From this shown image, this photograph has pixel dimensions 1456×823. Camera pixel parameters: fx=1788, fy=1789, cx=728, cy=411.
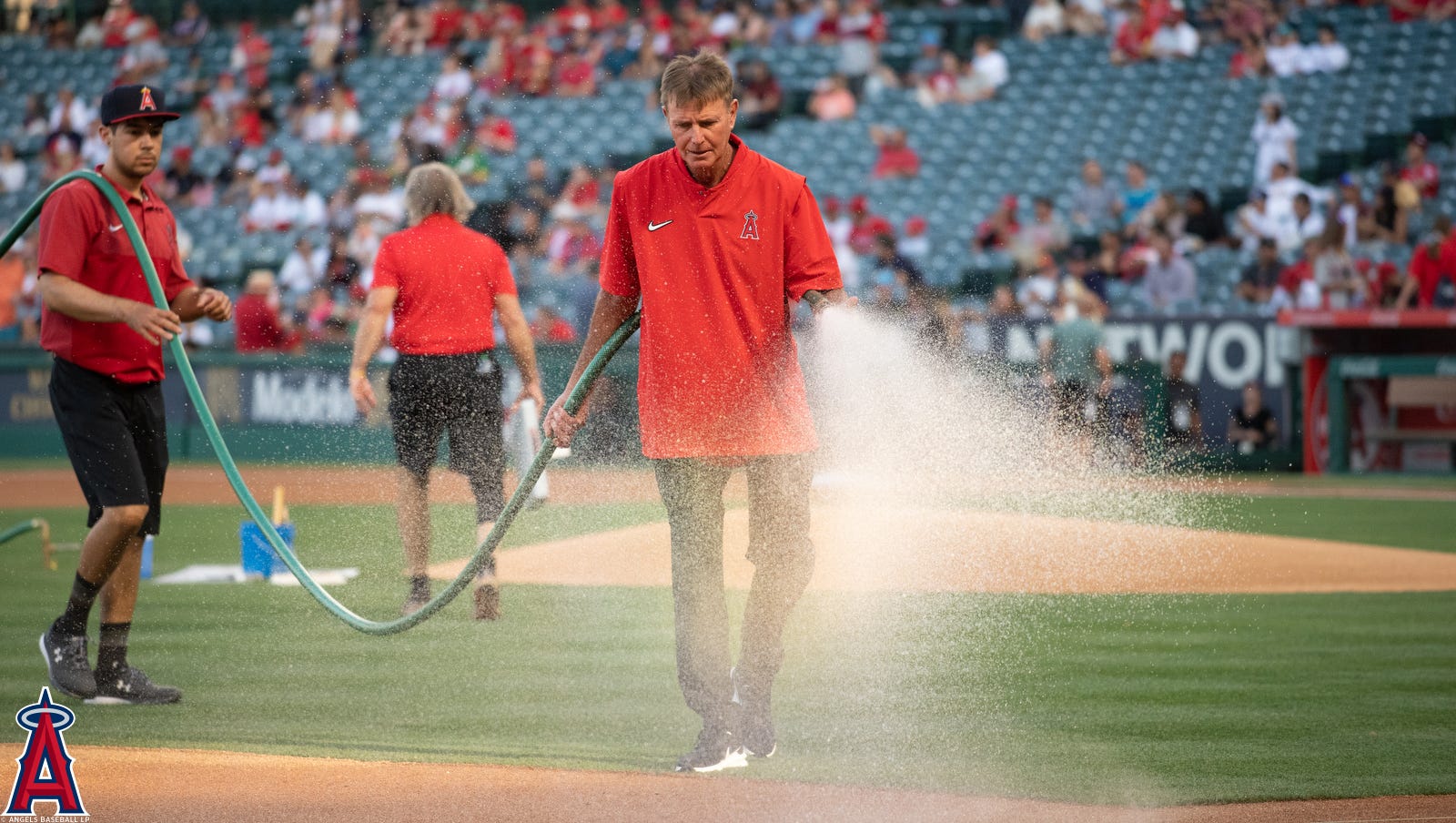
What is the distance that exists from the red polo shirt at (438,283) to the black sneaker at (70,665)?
2.30 meters

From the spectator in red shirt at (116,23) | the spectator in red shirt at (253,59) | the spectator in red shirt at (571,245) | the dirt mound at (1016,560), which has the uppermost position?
the spectator in red shirt at (116,23)

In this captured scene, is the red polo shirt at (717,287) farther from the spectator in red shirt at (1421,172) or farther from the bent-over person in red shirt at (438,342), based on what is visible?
the spectator in red shirt at (1421,172)

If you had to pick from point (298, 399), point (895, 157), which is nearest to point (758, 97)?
point (895, 157)

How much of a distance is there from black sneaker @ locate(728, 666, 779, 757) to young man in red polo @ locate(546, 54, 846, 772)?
95 millimetres

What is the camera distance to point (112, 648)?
6809mm

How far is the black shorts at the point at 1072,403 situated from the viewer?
17422mm

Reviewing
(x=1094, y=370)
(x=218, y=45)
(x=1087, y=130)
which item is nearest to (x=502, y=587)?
(x=1094, y=370)

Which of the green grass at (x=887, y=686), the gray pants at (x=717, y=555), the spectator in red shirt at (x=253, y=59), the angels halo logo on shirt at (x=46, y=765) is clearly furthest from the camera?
the spectator in red shirt at (x=253, y=59)

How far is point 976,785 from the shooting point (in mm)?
5355

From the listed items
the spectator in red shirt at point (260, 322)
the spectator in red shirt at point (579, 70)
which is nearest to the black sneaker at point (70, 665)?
the spectator in red shirt at point (260, 322)

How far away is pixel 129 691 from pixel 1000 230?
51.8 ft

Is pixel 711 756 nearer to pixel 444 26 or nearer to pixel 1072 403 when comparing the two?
pixel 1072 403

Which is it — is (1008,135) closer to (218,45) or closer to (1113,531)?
(1113,531)

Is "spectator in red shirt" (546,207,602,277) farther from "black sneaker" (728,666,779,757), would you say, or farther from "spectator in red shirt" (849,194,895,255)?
"black sneaker" (728,666,779,757)
